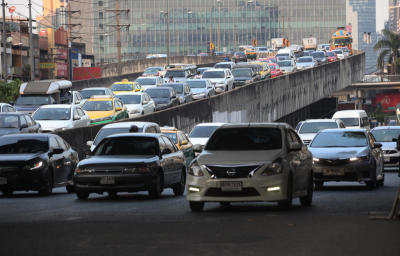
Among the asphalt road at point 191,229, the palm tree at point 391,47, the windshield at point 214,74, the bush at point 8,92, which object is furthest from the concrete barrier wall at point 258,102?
the palm tree at point 391,47

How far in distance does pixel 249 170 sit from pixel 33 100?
94.5 feet

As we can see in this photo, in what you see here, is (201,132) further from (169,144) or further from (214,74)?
(214,74)

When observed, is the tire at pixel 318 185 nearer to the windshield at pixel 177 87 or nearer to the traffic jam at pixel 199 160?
the traffic jam at pixel 199 160

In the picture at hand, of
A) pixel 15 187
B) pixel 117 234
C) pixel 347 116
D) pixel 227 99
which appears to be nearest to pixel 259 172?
pixel 117 234

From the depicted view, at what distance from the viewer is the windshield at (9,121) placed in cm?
3080

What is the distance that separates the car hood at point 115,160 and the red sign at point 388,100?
150m

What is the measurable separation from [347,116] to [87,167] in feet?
89.8

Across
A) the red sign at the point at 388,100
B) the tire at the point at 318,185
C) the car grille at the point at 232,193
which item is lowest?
the red sign at the point at 388,100

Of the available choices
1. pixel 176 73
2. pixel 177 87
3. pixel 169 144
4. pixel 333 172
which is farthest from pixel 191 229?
pixel 176 73

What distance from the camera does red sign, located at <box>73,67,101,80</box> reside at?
115 m

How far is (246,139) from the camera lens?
16.0 m

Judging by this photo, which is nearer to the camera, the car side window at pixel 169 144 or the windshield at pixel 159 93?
the car side window at pixel 169 144

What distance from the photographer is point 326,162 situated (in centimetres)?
2202

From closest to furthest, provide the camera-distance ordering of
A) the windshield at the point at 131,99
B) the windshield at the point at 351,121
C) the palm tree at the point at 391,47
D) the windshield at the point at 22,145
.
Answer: the windshield at the point at 22,145 < the windshield at the point at 351,121 < the windshield at the point at 131,99 < the palm tree at the point at 391,47
